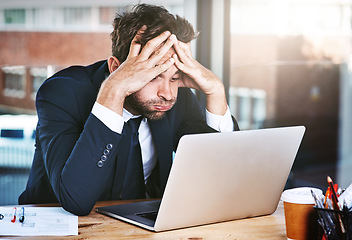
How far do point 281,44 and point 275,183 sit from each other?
3.42m

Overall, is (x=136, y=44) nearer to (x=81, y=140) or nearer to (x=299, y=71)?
(x=81, y=140)

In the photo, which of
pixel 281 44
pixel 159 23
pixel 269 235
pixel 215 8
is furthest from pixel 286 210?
pixel 281 44

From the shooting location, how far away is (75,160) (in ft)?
5.02

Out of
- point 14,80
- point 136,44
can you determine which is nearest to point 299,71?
point 14,80

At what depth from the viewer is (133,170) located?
75.1 inches

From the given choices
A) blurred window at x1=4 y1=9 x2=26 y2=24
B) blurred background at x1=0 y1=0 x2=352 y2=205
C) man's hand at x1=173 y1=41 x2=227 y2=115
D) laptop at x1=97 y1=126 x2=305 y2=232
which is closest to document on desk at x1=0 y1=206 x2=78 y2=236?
laptop at x1=97 y1=126 x2=305 y2=232

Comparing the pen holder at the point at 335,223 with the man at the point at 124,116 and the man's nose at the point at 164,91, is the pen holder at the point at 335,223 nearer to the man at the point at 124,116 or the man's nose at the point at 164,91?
the man at the point at 124,116

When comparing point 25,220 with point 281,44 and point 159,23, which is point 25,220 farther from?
point 281,44

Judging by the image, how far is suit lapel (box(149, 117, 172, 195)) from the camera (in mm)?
1953

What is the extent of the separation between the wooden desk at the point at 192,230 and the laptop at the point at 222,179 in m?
0.02

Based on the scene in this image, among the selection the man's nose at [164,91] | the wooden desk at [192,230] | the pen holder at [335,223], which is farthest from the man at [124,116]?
the pen holder at [335,223]

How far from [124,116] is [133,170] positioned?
217mm

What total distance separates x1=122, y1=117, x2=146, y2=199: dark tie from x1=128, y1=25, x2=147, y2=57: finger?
0.29 metres

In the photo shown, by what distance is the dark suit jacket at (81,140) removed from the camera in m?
1.53
